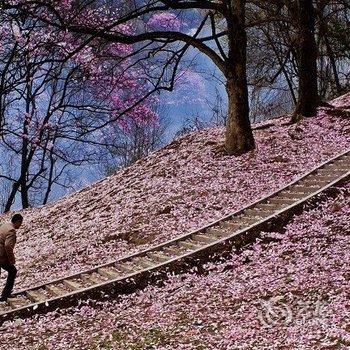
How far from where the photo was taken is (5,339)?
11219mm

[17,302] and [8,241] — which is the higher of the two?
[8,241]

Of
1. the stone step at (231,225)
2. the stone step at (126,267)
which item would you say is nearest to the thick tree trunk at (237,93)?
the stone step at (231,225)

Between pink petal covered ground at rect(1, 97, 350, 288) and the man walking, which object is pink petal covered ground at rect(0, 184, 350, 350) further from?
pink petal covered ground at rect(1, 97, 350, 288)

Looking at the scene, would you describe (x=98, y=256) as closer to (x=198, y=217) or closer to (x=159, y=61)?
(x=198, y=217)

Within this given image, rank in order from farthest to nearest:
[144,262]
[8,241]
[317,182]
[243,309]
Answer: [317,182], [144,262], [8,241], [243,309]

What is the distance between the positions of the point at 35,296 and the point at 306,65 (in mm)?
15765

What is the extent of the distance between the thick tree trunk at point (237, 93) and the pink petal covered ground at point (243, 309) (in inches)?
302

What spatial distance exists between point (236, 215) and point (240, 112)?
6944mm

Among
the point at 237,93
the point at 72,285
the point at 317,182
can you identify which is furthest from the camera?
the point at 237,93

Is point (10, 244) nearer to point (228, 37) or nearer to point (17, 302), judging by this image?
point (17, 302)

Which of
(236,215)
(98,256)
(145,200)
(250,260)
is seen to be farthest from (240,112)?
(250,260)

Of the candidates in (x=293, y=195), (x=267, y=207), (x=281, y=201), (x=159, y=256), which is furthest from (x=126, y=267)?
(x=293, y=195)

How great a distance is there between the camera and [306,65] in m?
24.5

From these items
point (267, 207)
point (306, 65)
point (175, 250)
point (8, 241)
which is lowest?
point (175, 250)
